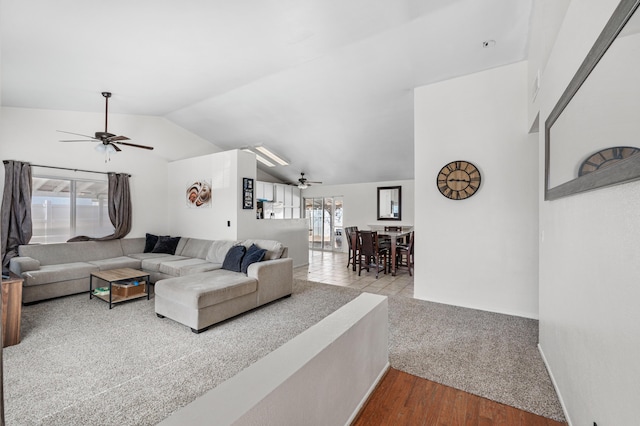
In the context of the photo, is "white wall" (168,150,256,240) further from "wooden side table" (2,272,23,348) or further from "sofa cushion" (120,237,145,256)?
"wooden side table" (2,272,23,348)

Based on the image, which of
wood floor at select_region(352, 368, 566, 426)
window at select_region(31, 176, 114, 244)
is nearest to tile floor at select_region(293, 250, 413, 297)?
wood floor at select_region(352, 368, 566, 426)

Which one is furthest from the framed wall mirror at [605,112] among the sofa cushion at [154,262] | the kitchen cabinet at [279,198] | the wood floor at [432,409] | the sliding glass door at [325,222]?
the sliding glass door at [325,222]

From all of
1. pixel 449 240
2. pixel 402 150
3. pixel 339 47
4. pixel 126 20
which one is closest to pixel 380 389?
pixel 449 240

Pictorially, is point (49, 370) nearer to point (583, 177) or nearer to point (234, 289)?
point (234, 289)

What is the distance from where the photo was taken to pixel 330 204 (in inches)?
403

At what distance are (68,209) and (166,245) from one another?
1.67m

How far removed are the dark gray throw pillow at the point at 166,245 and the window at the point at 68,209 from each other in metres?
0.88

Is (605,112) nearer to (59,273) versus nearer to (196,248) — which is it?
(196,248)

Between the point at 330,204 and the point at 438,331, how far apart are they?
7236 millimetres

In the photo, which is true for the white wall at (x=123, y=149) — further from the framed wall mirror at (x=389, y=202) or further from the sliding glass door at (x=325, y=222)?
the framed wall mirror at (x=389, y=202)

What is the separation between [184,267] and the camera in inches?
180

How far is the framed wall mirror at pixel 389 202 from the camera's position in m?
8.78

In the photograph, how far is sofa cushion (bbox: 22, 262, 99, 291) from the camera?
4.05 metres

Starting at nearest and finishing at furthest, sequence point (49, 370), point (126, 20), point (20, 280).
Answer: point (49, 370)
point (126, 20)
point (20, 280)
